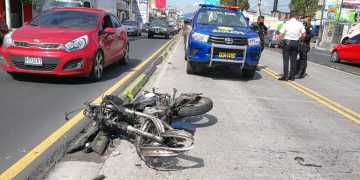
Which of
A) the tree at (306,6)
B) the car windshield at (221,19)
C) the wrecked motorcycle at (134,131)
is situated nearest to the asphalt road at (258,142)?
the wrecked motorcycle at (134,131)

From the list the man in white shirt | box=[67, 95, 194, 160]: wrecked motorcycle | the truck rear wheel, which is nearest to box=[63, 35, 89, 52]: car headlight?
the truck rear wheel

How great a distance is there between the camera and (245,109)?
701 centimetres

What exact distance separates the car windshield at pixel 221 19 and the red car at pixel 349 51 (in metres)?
8.77

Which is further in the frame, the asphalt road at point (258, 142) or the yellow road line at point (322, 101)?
the yellow road line at point (322, 101)

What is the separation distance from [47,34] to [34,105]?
7.28ft

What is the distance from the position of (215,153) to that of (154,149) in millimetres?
948

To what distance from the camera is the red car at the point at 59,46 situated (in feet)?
25.2

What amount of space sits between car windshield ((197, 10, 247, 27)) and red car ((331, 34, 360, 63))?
8775 millimetres

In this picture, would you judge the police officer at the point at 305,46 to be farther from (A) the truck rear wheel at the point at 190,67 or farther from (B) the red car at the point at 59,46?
(B) the red car at the point at 59,46

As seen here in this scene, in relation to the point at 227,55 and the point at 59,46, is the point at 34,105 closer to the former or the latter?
the point at 59,46

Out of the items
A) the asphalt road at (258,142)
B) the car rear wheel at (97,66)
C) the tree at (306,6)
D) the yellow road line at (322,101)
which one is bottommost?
the yellow road line at (322,101)

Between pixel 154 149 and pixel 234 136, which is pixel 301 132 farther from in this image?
pixel 154 149

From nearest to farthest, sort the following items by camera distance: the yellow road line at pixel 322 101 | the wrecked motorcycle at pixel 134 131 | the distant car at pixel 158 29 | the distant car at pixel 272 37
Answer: the wrecked motorcycle at pixel 134 131, the yellow road line at pixel 322 101, the distant car at pixel 272 37, the distant car at pixel 158 29

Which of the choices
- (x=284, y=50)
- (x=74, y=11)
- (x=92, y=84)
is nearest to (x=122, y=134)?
(x=92, y=84)
